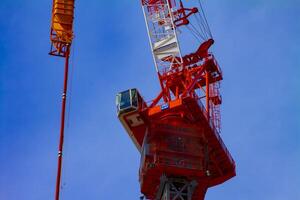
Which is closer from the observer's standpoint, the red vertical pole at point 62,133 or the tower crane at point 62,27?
the red vertical pole at point 62,133

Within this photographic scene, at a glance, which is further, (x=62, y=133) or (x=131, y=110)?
(x=131, y=110)

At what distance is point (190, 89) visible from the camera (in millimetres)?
110125

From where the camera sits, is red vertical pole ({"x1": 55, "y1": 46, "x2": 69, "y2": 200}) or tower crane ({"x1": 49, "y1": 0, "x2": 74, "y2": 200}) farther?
tower crane ({"x1": 49, "y1": 0, "x2": 74, "y2": 200})

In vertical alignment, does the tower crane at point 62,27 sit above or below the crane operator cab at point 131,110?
above

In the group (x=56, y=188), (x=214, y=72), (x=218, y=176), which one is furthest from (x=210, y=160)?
(x=56, y=188)

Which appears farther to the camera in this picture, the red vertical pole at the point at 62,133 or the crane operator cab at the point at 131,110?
the crane operator cab at the point at 131,110

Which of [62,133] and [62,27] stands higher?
[62,27]

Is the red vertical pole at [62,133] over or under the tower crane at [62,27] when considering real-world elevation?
under

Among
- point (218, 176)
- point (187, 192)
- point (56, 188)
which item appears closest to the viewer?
point (56, 188)

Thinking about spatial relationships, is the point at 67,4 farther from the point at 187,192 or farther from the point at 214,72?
the point at 187,192

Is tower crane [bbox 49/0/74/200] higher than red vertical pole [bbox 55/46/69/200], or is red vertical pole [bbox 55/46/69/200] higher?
tower crane [bbox 49/0/74/200]

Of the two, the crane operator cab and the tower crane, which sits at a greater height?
the tower crane

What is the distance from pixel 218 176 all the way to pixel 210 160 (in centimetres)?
304

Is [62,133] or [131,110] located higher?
[131,110]
